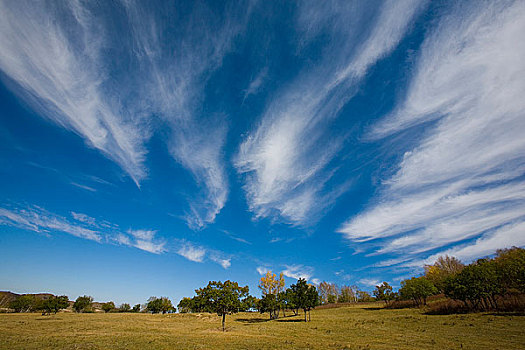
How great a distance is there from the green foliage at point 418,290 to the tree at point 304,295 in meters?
34.1

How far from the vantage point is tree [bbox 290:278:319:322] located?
6007 centimetres

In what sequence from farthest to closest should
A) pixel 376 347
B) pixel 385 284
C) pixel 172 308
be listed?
1. pixel 172 308
2. pixel 385 284
3. pixel 376 347

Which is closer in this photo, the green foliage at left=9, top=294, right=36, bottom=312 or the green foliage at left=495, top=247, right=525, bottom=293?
the green foliage at left=495, top=247, right=525, bottom=293

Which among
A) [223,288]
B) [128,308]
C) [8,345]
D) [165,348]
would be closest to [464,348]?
[165,348]

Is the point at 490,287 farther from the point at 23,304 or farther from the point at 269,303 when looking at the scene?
the point at 23,304

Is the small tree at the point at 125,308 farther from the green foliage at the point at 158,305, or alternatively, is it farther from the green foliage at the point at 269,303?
the green foliage at the point at 269,303

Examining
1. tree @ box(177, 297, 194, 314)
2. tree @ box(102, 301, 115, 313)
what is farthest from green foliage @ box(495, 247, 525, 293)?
tree @ box(102, 301, 115, 313)

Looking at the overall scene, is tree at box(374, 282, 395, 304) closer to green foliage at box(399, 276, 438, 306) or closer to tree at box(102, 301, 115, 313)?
green foliage at box(399, 276, 438, 306)

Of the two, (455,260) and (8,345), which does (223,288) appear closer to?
(8,345)

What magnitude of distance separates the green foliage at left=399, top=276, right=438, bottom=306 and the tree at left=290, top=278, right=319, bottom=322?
112 feet

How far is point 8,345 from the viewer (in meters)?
25.7

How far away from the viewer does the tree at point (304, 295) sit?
60072mm

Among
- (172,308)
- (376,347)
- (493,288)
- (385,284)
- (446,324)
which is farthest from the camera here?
(172,308)

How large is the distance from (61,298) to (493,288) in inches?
4962
